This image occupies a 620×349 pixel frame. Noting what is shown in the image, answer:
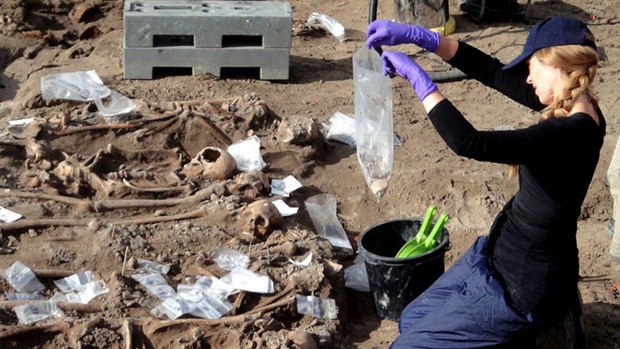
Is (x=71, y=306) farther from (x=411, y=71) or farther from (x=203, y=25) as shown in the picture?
(x=203, y=25)

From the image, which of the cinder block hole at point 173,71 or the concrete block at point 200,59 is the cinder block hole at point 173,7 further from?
the cinder block hole at point 173,71

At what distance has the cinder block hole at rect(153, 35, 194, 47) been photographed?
279 inches

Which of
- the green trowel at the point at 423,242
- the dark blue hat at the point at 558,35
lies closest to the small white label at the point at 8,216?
the green trowel at the point at 423,242

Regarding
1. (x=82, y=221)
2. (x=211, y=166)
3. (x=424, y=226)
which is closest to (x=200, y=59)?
(x=211, y=166)

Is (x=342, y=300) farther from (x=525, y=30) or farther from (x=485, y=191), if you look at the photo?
(x=525, y=30)

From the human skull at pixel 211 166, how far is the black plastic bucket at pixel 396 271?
1.24 m

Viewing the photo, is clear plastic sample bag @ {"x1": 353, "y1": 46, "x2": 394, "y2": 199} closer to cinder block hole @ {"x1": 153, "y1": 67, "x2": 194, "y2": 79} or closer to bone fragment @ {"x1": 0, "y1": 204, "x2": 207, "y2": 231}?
bone fragment @ {"x1": 0, "y1": 204, "x2": 207, "y2": 231}

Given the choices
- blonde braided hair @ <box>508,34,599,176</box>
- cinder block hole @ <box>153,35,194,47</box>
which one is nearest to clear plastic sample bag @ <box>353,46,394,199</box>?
blonde braided hair @ <box>508,34,599,176</box>

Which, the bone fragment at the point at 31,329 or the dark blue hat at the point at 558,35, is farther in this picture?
the bone fragment at the point at 31,329

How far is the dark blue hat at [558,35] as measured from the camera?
11.3 feet

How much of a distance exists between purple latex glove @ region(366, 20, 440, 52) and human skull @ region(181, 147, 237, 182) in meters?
1.80

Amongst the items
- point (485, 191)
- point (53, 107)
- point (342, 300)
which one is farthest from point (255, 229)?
point (53, 107)

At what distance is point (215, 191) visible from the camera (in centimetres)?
535

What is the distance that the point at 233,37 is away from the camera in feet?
23.7
